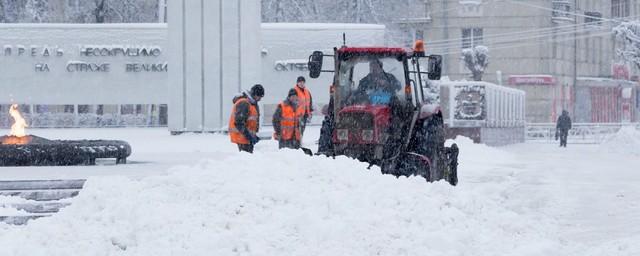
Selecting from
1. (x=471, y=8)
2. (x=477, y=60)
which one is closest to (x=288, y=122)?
(x=477, y=60)

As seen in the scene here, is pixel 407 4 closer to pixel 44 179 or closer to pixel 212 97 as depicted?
pixel 212 97

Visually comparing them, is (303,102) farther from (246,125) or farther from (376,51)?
(376,51)

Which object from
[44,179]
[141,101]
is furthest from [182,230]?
[141,101]

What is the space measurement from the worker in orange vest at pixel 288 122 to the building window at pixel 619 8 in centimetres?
5913

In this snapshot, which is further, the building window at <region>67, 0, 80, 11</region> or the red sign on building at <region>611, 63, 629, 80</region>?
the red sign on building at <region>611, 63, 629, 80</region>

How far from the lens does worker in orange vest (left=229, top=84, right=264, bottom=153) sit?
16344 millimetres

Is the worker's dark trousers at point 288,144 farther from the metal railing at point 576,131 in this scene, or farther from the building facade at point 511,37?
the building facade at point 511,37

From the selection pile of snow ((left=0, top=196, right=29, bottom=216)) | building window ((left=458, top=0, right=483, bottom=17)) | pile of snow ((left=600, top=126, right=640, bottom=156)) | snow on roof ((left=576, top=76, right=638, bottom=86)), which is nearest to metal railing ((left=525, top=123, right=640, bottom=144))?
building window ((left=458, top=0, right=483, bottom=17))

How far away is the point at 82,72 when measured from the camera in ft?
167

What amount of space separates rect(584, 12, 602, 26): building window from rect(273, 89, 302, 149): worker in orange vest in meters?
51.1

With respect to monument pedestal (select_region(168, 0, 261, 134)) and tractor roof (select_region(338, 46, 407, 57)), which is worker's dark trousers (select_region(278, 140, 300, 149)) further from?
monument pedestal (select_region(168, 0, 261, 134))

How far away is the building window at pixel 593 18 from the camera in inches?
2647

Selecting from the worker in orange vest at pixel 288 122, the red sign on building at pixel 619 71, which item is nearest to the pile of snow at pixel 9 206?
the worker in orange vest at pixel 288 122

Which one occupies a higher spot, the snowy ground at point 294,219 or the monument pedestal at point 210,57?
the monument pedestal at point 210,57
